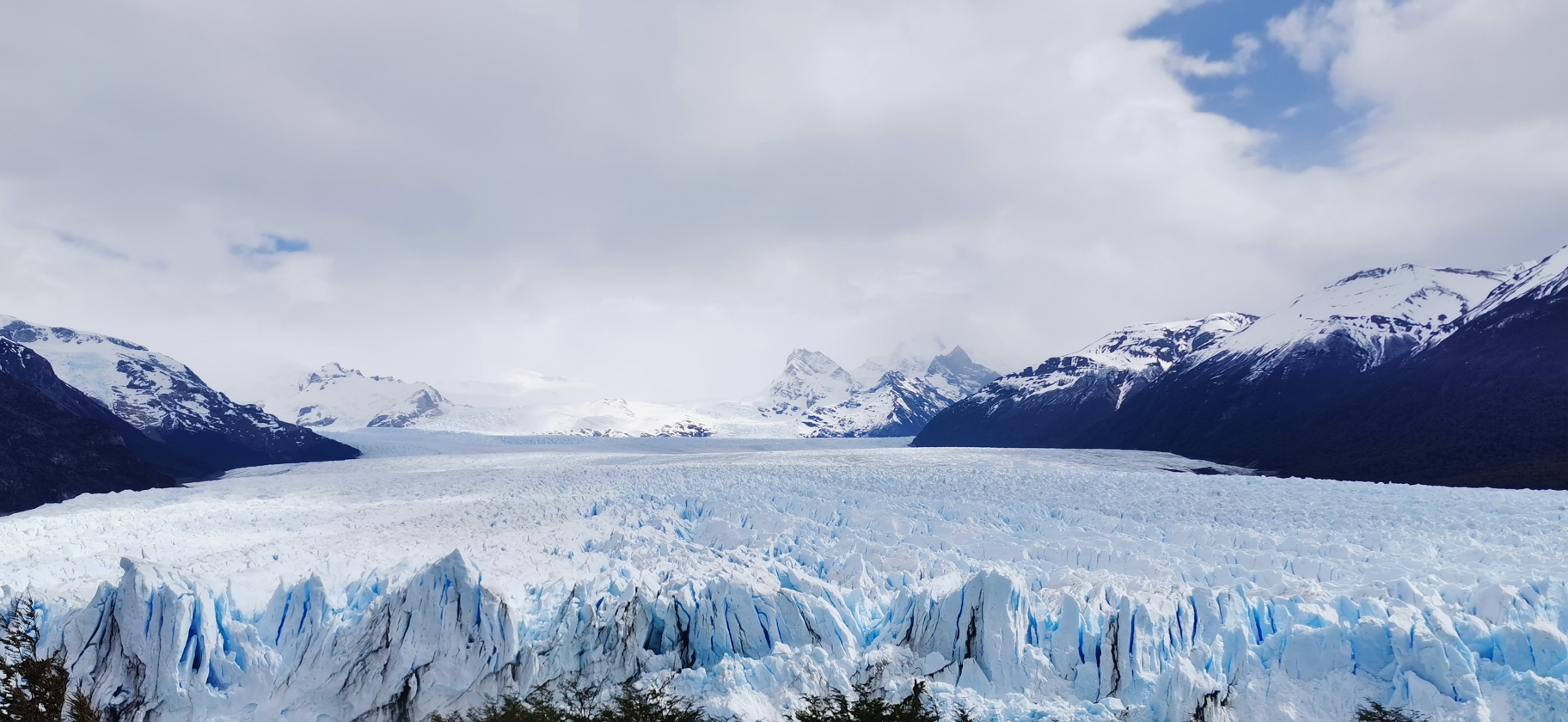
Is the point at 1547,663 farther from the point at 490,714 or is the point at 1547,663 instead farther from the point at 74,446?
the point at 74,446

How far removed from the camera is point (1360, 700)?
16.2 m

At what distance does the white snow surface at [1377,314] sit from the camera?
80625mm

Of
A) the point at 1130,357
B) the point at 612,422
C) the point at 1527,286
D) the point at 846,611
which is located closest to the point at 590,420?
the point at 612,422

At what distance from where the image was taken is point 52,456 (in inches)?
1886

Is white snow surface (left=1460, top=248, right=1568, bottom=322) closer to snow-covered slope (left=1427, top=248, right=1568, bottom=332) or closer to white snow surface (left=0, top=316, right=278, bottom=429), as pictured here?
snow-covered slope (left=1427, top=248, right=1568, bottom=332)

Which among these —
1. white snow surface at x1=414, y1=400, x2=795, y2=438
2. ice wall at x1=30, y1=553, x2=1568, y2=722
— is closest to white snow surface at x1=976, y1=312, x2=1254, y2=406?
white snow surface at x1=414, y1=400, x2=795, y2=438

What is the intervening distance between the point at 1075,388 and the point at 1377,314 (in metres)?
41.1

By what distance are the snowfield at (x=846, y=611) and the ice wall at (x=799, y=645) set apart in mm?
55

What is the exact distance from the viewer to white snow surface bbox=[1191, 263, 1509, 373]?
80625 mm

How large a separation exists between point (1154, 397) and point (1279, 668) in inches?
3441

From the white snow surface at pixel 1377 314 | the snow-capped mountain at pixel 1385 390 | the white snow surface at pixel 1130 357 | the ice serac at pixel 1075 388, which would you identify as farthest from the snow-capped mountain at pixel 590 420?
the white snow surface at pixel 1377 314

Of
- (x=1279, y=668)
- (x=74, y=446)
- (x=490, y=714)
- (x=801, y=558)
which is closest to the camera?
(x=1279, y=668)

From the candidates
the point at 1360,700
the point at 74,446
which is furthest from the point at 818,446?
the point at 1360,700

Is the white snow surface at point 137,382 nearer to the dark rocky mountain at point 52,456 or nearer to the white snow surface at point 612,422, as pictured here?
the dark rocky mountain at point 52,456
